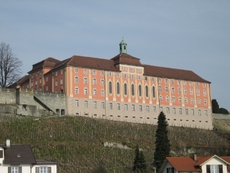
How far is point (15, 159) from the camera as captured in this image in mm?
53406

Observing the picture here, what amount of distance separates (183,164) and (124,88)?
142 ft

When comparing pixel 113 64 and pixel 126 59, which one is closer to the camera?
pixel 113 64

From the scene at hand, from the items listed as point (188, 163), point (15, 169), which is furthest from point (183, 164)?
point (15, 169)

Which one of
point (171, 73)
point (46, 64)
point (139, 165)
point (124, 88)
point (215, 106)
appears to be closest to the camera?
point (139, 165)

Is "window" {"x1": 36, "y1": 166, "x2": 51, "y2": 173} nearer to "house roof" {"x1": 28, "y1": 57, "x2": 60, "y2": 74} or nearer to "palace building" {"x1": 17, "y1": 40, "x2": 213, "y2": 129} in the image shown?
"palace building" {"x1": 17, "y1": 40, "x2": 213, "y2": 129}

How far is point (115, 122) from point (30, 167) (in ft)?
128

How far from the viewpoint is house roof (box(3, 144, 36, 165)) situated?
53.1 metres

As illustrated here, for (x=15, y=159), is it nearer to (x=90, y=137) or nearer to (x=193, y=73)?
(x=90, y=137)

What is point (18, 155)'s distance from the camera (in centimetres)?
5409

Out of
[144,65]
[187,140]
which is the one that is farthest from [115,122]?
[144,65]

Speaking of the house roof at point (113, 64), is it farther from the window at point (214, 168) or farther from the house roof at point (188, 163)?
the window at point (214, 168)

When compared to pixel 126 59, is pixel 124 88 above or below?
below

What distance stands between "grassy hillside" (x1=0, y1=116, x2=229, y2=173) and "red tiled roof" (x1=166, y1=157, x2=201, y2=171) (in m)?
9.83

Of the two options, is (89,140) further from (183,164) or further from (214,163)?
(214,163)
